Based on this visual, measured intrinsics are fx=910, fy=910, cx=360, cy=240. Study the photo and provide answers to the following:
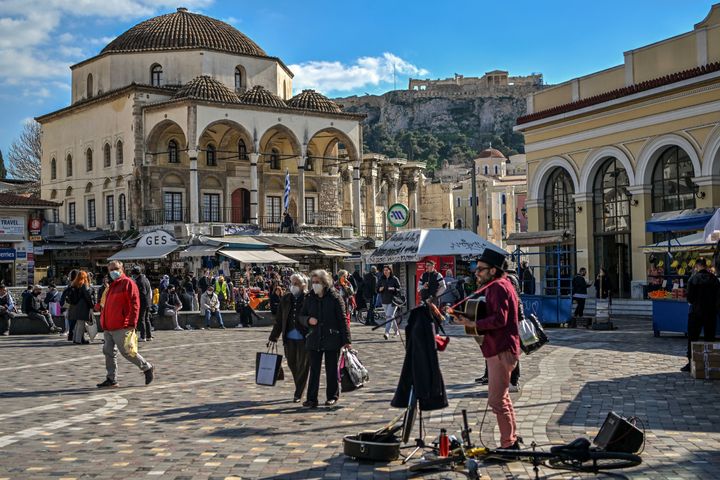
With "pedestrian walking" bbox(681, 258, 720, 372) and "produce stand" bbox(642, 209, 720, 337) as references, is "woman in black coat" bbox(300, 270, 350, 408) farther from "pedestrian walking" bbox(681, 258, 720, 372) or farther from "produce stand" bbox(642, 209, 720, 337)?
"produce stand" bbox(642, 209, 720, 337)

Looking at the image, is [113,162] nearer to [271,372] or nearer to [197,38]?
[197,38]

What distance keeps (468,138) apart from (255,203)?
123m

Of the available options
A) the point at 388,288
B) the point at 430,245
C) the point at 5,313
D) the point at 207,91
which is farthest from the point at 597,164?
the point at 207,91

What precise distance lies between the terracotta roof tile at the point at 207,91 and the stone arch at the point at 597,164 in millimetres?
20737

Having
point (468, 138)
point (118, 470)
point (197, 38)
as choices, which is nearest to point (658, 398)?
point (118, 470)

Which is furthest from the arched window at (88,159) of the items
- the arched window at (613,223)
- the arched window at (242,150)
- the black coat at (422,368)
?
the black coat at (422,368)

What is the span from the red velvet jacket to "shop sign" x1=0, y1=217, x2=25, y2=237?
1302 inches

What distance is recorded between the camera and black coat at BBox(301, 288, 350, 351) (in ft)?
33.5

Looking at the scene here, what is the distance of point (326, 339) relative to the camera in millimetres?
10203

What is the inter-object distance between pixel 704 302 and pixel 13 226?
30840 mm

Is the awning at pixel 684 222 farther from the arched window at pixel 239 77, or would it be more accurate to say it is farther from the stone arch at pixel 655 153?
the arched window at pixel 239 77

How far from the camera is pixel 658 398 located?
10.3 meters

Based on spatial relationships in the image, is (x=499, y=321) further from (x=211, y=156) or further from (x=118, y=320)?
(x=211, y=156)

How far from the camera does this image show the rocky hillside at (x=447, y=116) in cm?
16312
